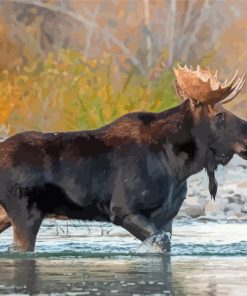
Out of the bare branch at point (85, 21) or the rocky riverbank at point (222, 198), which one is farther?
the bare branch at point (85, 21)

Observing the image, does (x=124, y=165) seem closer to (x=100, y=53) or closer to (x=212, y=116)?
(x=212, y=116)

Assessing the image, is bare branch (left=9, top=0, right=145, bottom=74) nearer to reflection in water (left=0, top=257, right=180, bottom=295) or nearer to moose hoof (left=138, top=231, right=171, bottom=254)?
moose hoof (left=138, top=231, right=171, bottom=254)

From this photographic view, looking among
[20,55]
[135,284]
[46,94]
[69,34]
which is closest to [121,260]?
[135,284]

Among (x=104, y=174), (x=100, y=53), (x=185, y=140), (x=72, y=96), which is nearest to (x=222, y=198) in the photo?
(x=72, y=96)

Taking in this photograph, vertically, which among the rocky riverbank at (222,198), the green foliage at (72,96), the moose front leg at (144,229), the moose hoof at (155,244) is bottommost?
the moose hoof at (155,244)

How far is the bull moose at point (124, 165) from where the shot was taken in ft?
39.4

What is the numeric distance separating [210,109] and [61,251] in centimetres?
168

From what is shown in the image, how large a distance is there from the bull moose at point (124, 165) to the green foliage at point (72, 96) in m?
6.59

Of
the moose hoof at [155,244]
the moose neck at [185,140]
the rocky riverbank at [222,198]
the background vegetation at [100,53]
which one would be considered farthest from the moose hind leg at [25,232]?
the background vegetation at [100,53]

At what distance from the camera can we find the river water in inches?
376

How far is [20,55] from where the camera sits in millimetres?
23578

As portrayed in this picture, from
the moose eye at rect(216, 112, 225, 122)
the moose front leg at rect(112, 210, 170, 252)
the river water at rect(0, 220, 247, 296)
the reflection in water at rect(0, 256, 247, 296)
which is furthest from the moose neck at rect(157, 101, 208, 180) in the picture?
the reflection in water at rect(0, 256, 247, 296)

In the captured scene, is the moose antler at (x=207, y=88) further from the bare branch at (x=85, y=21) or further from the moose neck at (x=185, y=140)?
the bare branch at (x=85, y=21)

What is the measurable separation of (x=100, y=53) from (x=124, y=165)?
12830mm
